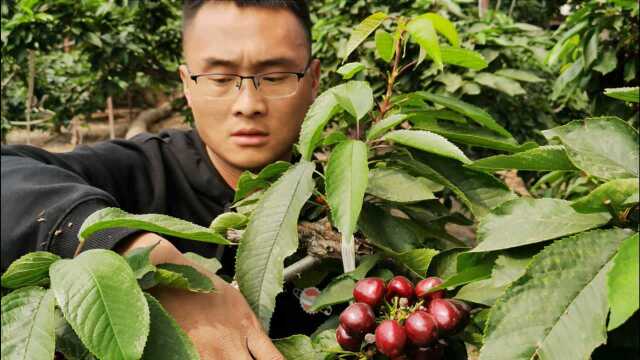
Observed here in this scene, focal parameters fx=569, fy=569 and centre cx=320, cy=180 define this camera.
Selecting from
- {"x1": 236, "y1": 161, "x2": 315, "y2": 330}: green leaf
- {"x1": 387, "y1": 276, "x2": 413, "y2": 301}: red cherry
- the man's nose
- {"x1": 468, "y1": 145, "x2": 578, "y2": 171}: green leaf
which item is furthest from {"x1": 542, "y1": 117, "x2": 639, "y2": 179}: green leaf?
the man's nose

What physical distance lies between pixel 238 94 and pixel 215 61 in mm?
97

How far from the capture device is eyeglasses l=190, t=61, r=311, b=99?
127 cm

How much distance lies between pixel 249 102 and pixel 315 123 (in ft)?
1.25

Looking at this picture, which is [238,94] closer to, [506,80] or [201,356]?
[201,356]

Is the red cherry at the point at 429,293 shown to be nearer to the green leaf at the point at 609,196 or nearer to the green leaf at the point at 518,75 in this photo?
the green leaf at the point at 609,196

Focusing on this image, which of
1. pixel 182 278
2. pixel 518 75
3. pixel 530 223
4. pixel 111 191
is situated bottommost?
pixel 111 191

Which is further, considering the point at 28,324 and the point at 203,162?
the point at 203,162

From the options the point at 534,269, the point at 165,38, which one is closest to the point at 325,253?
the point at 534,269

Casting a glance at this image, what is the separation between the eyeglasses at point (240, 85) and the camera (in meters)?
1.27

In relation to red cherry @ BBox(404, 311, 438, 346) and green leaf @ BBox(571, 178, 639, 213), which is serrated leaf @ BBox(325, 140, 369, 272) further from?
green leaf @ BBox(571, 178, 639, 213)

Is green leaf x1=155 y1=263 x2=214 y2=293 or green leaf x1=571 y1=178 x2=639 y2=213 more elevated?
green leaf x1=571 y1=178 x2=639 y2=213

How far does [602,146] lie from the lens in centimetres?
64

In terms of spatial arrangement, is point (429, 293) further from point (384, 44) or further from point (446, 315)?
point (384, 44)

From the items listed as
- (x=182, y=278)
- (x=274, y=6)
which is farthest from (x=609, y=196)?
(x=274, y=6)
